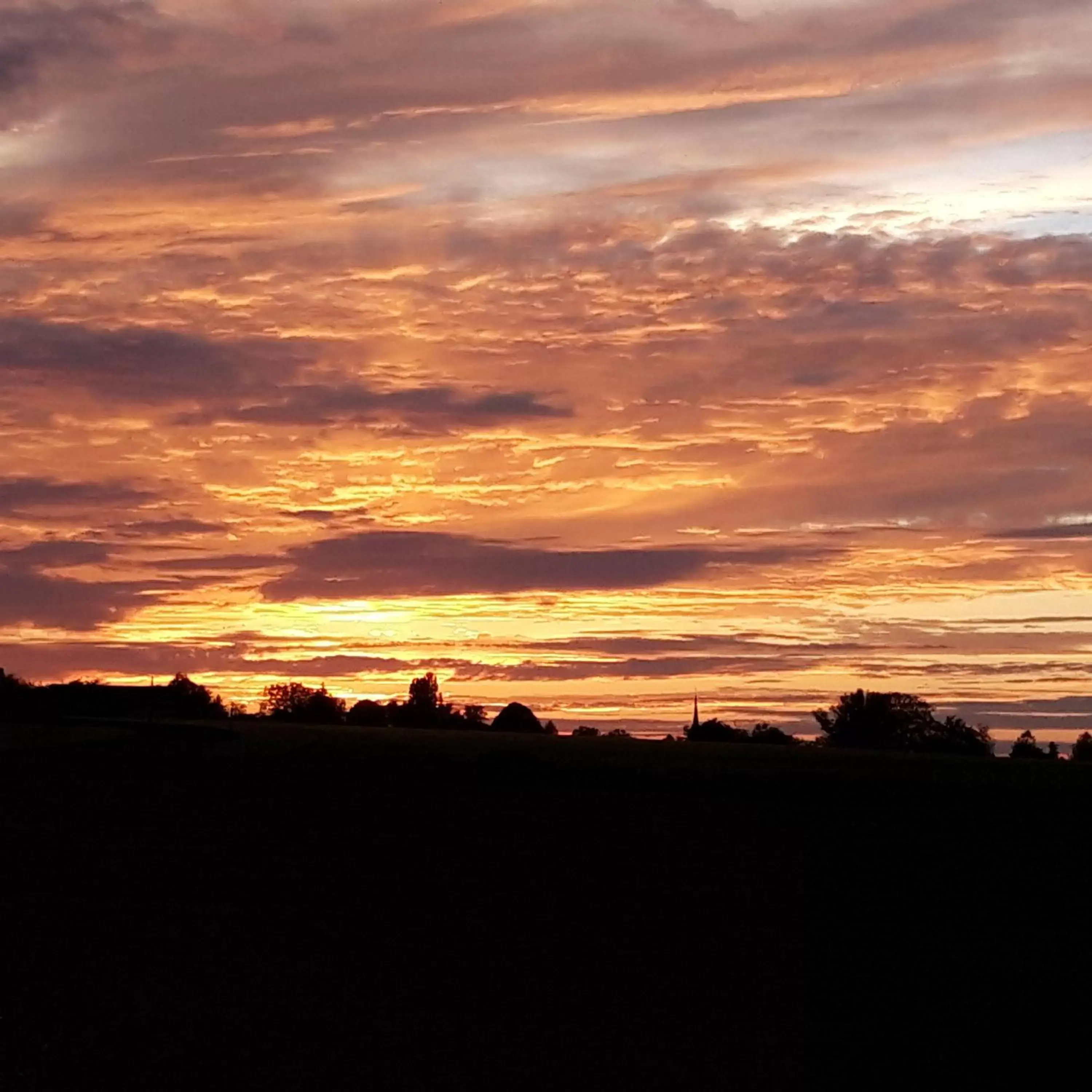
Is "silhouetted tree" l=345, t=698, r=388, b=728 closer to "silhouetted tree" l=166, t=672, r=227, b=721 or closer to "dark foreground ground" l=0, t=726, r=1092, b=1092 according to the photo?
"silhouetted tree" l=166, t=672, r=227, b=721

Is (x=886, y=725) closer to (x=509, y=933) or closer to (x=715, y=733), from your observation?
(x=715, y=733)

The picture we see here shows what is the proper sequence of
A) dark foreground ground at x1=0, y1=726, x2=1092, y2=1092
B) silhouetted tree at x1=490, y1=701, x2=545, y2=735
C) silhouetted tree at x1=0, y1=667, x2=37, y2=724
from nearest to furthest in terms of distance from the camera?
dark foreground ground at x1=0, y1=726, x2=1092, y2=1092 < silhouetted tree at x1=0, y1=667, x2=37, y2=724 < silhouetted tree at x1=490, y1=701, x2=545, y2=735

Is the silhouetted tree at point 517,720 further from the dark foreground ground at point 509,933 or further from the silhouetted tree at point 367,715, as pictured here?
the dark foreground ground at point 509,933

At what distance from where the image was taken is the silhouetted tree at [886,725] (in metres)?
139

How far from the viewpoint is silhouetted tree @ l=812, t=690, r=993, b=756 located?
457ft

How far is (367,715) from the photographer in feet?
468

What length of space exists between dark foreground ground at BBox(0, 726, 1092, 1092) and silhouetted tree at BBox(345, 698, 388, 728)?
277ft

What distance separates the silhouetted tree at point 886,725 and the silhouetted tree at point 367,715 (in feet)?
127

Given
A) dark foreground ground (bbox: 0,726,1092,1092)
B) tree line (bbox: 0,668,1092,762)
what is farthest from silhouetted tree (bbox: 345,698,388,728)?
dark foreground ground (bbox: 0,726,1092,1092)

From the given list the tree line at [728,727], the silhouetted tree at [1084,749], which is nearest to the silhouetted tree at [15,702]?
the tree line at [728,727]

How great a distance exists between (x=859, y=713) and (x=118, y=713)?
80.0 metres

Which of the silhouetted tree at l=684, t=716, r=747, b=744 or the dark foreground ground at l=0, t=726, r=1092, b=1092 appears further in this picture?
the silhouetted tree at l=684, t=716, r=747, b=744

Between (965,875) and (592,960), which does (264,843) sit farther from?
(965,875)

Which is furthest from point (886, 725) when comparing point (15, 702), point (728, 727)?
point (15, 702)
